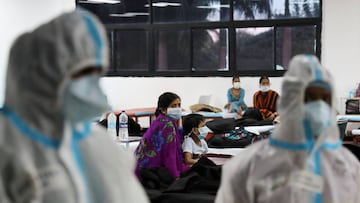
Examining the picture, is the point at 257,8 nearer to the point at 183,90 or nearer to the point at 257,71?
the point at 257,71

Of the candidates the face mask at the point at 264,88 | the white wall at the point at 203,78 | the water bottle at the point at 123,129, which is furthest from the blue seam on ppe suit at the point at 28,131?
the face mask at the point at 264,88

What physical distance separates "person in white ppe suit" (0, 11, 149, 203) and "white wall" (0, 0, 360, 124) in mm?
5211

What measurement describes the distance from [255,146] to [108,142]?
1.96 ft

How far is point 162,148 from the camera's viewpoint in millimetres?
4051

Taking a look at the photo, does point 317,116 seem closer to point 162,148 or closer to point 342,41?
point 162,148

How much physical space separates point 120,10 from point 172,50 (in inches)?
50.1

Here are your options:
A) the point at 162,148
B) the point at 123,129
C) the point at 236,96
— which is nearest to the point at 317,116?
the point at 162,148

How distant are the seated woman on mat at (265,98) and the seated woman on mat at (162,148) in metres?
4.35

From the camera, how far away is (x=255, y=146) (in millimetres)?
1934

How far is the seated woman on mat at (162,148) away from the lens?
3.99m

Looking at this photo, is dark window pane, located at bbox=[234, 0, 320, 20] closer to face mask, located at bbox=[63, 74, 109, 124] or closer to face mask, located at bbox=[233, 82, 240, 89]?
face mask, located at bbox=[233, 82, 240, 89]

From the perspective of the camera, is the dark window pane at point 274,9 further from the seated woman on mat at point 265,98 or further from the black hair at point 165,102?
the black hair at point 165,102

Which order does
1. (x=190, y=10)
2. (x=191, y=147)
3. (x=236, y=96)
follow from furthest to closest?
(x=190, y=10), (x=236, y=96), (x=191, y=147)

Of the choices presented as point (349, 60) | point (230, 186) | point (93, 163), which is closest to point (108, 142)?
point (93, 163)
